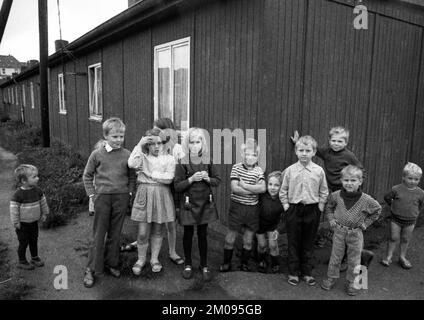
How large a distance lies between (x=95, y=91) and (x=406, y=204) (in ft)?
27.6

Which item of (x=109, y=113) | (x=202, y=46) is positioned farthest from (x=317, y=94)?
(x=109, y=113)

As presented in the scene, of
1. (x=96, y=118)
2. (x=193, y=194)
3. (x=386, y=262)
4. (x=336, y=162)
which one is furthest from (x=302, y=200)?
→ (x=96, y=118)

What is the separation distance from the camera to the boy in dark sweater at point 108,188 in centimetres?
363

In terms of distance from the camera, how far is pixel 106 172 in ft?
11.9

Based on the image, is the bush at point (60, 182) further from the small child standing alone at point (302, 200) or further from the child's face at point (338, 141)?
the child's face at point (338, 141)

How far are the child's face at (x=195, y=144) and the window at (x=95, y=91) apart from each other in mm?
6552

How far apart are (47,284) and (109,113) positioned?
596cm

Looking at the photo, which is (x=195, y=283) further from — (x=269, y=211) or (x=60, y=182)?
(x=60, y=182)

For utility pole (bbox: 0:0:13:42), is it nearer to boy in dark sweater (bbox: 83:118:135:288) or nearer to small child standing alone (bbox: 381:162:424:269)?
boy in dark sweater (bbox: 83:118:135:288)

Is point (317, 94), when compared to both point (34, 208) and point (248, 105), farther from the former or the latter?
point (34, 208)

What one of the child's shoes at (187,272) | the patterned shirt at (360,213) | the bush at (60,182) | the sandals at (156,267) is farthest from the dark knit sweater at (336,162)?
the bush at (60,182)

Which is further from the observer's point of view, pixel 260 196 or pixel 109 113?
pixel 109 113

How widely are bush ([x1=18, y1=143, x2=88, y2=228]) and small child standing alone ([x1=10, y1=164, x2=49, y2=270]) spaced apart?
1.52m

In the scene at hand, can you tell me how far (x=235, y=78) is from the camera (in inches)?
187
